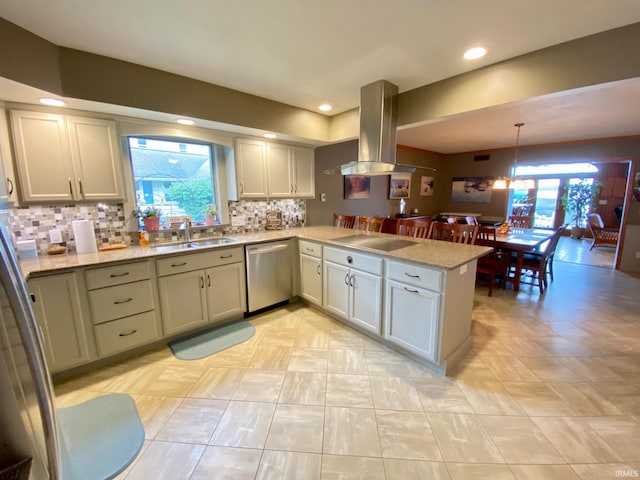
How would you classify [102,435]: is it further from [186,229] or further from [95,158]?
[95,158]

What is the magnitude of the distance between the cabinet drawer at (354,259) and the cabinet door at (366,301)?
6 cm

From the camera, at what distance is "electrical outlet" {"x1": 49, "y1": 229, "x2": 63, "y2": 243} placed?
2.36 metres

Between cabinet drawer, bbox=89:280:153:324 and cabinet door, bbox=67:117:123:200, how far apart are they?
89cm

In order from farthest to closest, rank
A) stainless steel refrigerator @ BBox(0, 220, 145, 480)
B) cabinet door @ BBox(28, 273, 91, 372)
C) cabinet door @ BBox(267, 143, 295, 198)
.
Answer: cabinet door @ BBox(267, 143, 295, 198) → cabinet door @ BBox(28, 273, 91, 372) → stainless steel refrigerator @ BBox(0, 220, 145, 480)

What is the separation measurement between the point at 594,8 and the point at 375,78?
1.49 metres

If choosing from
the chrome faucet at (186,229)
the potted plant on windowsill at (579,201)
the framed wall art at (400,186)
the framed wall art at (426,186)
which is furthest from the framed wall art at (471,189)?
the chrome faucet at (186,229)

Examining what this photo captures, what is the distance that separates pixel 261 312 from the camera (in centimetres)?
331

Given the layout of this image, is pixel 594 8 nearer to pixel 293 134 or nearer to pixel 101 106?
pixel 293 134

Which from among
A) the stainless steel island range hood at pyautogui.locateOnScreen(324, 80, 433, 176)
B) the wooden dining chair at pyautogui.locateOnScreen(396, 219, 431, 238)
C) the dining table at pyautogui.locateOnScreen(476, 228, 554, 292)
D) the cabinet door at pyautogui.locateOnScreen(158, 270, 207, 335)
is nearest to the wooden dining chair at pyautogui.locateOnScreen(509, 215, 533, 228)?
the dining table at pyautogui.locateOnScreen(476, 228, 554, 292)

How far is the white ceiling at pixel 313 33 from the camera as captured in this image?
5.27 feet

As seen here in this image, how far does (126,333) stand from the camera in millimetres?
2307

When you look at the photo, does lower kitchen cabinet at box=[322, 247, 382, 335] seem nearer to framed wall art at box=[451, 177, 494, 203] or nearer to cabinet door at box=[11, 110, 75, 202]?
cabinet door at box=[11, 110, 75, 202]

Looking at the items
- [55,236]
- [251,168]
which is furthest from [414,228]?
[55,236]

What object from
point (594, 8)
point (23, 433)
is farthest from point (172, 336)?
point (594, 8)
